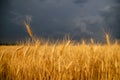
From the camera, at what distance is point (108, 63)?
10.5ft

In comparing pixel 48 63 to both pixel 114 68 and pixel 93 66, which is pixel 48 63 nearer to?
pixel 93 66

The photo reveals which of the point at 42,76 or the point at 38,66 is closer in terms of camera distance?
the point at 42,76

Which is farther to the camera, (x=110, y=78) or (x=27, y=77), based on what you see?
(x=27, y=77)

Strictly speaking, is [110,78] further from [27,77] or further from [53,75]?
[27,77]

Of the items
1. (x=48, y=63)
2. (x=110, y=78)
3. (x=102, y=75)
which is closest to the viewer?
(x=110, y=78)

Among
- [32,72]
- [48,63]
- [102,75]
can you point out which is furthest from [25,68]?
[102,75]

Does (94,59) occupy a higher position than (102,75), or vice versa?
(94,59)

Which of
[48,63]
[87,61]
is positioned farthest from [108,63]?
[48,63]

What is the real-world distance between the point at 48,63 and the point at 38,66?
161 millimetres

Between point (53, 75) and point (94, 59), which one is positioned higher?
point (94, 59)

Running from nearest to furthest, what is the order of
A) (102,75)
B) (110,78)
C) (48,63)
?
(110,78) < (102,75) < (48,63)

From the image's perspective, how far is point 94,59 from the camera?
3281 mm

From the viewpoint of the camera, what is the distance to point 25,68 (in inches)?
125

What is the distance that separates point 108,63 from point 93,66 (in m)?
0.24
